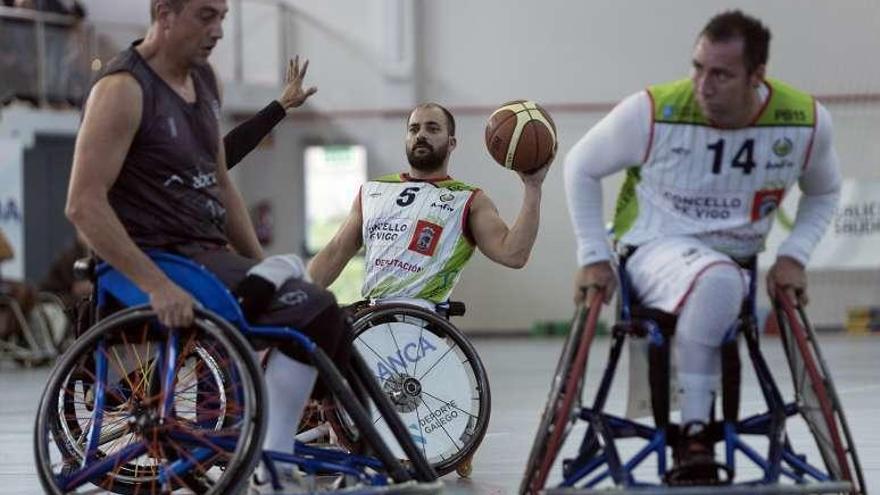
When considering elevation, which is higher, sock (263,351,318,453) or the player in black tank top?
the player in black tank top

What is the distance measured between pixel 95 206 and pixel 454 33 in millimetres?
15989

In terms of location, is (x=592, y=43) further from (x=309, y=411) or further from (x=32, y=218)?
(x=309, y=411)

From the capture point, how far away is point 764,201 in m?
4.63

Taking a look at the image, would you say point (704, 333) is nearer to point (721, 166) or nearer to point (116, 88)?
point (721, 166)

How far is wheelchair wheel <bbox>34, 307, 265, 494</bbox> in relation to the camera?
4324mm

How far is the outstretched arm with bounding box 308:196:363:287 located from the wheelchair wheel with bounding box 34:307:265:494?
1.57 m

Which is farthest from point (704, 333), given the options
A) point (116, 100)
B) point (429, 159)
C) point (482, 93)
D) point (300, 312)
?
point (482, 93)

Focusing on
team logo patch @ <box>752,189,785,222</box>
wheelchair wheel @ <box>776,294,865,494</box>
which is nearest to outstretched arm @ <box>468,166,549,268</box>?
team logo patch @ <box>752,189,785,222</box>

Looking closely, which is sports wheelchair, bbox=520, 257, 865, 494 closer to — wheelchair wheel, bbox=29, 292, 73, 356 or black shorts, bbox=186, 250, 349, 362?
black shorts, bbox=186, 250, 349, 362

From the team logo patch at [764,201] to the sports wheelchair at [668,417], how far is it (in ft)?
0.50

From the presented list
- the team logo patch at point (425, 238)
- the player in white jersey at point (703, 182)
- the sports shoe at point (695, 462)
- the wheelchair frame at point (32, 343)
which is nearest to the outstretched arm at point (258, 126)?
the team logo patch at point (425, 238)

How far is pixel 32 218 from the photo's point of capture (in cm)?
1770

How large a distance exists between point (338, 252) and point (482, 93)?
1361 centimetres

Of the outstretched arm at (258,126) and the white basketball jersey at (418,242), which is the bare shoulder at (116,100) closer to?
the outstretched arm at (258,126)
